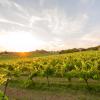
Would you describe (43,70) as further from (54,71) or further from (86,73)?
(86,73)

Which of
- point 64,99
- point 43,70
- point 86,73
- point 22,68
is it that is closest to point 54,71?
point 43,70

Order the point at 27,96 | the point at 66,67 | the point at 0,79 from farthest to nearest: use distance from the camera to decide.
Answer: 1. the point at 66,67
2. the point at 27,96
3. the point at 0,79

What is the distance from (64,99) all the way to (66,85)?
19.7 feet

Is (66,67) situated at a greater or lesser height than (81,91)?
greater

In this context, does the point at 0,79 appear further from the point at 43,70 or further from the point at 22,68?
the point at 22,68

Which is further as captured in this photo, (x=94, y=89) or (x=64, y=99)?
(x=94, y=89)

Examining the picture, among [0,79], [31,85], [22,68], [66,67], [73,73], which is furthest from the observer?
[22,68]

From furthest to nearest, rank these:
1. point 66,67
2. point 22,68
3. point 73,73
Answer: point 22,68
point 66,67
point 73,73

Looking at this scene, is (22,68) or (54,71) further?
(22,68)

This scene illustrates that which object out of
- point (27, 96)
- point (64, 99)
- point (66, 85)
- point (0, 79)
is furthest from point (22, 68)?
point (0, 79)

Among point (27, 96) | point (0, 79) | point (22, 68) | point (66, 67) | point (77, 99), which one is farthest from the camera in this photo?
point (22, 68)

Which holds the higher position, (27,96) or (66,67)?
(66,67)

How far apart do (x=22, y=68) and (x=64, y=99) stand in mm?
21177

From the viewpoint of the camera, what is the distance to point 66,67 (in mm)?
32781
